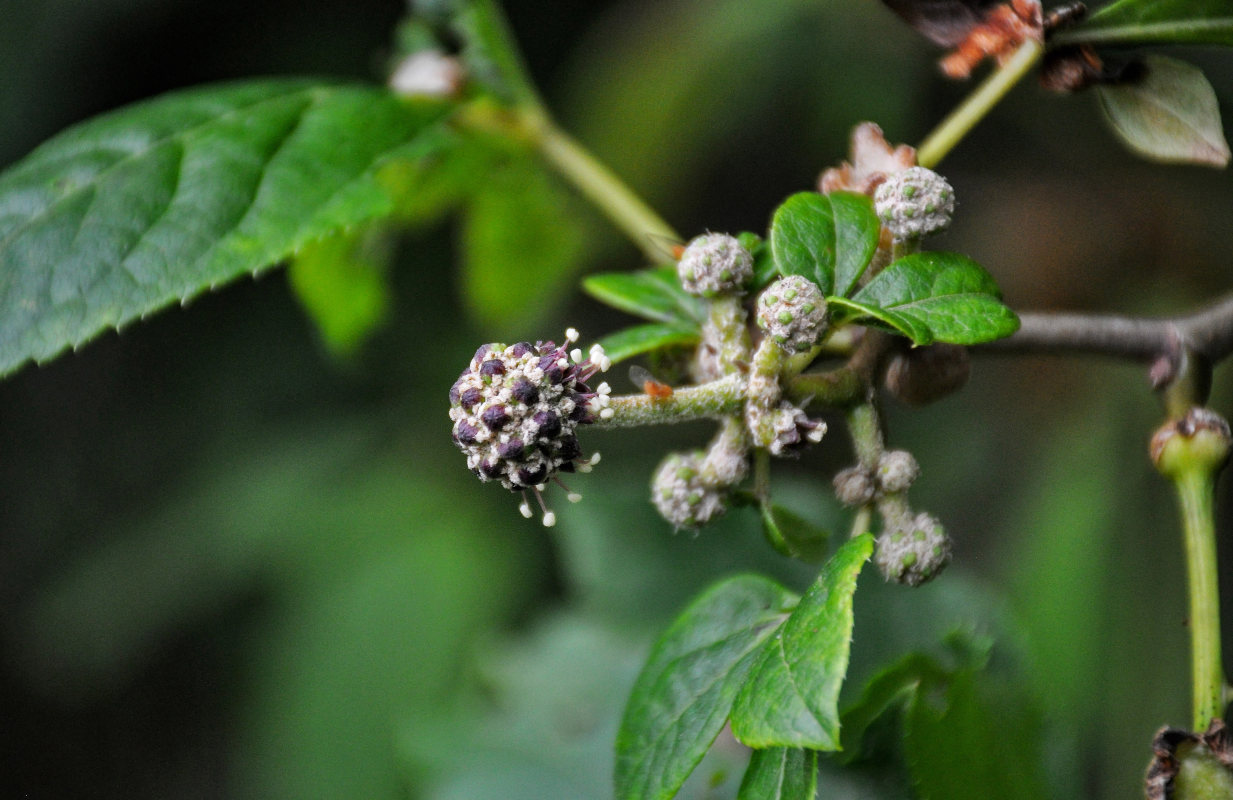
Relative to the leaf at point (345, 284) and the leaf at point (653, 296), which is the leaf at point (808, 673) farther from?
the leaf at point (345, 284)

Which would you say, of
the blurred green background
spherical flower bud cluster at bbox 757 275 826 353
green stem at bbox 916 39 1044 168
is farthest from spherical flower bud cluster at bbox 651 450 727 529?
the blurred green background

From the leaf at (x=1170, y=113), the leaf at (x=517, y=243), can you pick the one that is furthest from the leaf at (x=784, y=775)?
the leaf at (x=517, y=243)

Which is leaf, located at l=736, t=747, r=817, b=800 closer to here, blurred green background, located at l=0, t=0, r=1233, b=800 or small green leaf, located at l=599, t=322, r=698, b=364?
small green leaf, located at l=599, t=322, r=698, b=364

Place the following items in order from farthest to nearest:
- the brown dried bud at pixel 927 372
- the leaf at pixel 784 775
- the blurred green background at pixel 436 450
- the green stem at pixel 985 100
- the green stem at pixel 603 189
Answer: the blurred green background at pixel 436 450 < the green stem at pixel 603 189 < the green stem at pixel 985 100 < the brown dried bud at pixel 927 372 < the leaf at pixel 784 775

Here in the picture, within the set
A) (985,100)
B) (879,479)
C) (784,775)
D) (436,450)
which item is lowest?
(784,775)

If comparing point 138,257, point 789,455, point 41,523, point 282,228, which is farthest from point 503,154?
point 41,523

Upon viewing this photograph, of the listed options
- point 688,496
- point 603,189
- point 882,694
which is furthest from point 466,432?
point 603,189

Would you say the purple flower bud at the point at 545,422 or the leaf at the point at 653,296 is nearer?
the purple flower bud at the point at 545,422

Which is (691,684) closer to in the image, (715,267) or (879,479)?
(879,479)
